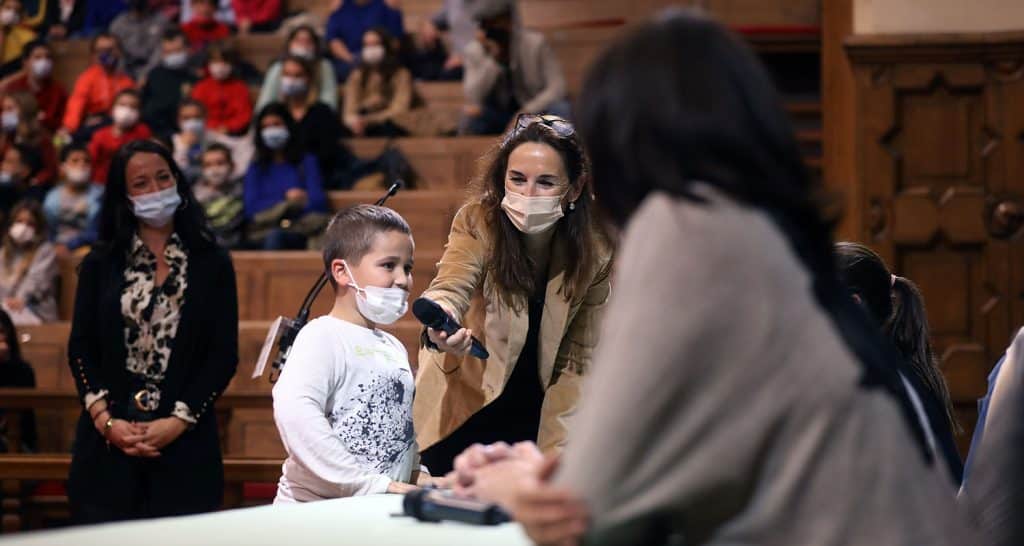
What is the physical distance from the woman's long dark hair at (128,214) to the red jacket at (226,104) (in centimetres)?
428

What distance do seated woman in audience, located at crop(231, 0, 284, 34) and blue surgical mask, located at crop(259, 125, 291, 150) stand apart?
2.37 metres

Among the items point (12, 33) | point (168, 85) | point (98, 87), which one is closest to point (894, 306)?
point (168, 85)

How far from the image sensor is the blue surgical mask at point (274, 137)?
734 cm

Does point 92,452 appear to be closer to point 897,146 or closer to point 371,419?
point 371,419

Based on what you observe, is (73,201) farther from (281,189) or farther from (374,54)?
(374,54)

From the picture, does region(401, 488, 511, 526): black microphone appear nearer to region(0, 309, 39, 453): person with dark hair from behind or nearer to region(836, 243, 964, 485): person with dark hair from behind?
region(836, 243, 964, 485): person with dark hair from behind

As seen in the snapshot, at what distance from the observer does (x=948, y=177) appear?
6.11 m

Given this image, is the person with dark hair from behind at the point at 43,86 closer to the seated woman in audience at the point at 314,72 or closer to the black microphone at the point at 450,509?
the seated woman in audience at the point at 314,72

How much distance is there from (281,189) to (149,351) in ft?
11.3

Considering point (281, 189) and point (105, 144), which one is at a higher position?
point (105, 144)

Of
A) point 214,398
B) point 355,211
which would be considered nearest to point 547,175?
point 355,211

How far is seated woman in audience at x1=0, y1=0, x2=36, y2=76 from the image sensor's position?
9834mm

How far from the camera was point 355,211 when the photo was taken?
312 cm

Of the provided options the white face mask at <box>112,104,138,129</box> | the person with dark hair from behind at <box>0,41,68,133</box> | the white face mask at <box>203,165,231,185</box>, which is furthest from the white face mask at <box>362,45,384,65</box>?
the person with dark hair from behind at <box>0,41,68,133</box>
